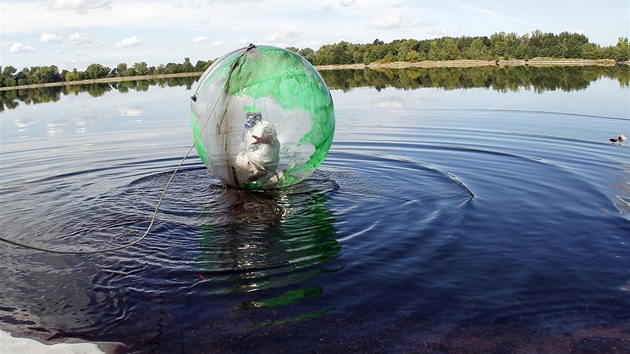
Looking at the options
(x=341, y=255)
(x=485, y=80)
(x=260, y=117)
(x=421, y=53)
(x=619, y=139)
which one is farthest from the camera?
(x=421, y=53)

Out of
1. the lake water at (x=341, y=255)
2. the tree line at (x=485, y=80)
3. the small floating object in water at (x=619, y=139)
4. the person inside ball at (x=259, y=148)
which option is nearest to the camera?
the lake water at (x=341, y=255)

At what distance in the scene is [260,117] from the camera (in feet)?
31.4

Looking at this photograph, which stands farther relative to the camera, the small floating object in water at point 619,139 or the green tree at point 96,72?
the green tree at point 96,72

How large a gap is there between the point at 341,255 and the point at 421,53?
4736 inches

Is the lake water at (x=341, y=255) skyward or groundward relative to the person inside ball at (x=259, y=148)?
groundward

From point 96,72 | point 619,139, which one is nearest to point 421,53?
point 96,72

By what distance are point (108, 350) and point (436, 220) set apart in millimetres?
5185

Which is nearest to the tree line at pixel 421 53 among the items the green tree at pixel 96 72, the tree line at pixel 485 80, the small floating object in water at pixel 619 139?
the green tree at pixel 96 72

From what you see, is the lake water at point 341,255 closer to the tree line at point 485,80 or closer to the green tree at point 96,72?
the tree line at point 485,80

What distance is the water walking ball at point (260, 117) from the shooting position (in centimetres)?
960

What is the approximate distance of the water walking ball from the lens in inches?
378

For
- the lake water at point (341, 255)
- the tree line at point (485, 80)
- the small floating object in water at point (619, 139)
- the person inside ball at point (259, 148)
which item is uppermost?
the tree line at point (485, 80)

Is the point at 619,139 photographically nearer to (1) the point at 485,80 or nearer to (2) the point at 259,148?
(2) the point at 259,148

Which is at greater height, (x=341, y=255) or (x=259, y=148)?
(x=259, y=148)
